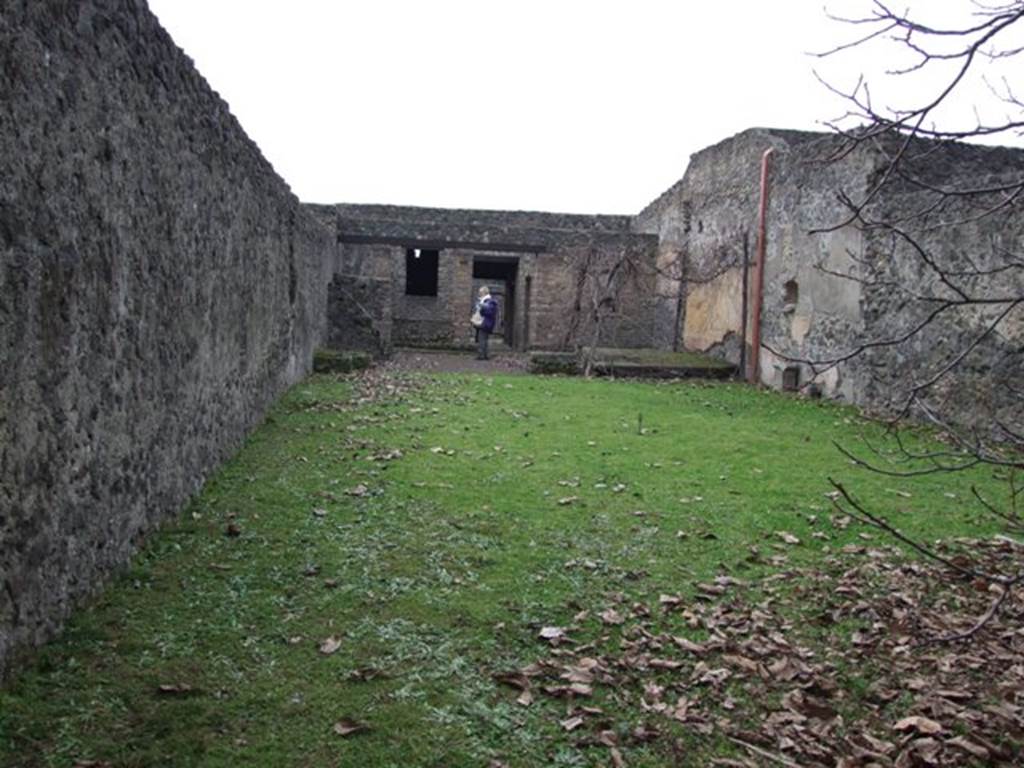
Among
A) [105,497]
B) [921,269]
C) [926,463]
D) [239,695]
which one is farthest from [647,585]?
[921,269]

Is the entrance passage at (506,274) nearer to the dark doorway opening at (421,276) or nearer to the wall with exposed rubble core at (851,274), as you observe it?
the dark doorway opening at (421,276)

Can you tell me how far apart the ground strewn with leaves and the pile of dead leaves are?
0.01m

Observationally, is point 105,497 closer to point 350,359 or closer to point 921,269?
point 921,269

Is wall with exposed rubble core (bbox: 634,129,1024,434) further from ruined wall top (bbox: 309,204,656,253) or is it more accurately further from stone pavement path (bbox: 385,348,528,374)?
stone pavement path (bbox: 385,348,528,374)

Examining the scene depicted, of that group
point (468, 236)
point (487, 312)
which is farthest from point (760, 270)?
point (468, 236)

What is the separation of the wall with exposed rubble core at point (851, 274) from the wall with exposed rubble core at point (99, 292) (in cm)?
439

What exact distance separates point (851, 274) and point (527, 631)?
8.81 m

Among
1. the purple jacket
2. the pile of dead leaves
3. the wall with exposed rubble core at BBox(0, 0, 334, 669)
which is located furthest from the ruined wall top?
the pile of dead leaves

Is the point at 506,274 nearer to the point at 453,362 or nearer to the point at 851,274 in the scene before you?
the point at 453,362

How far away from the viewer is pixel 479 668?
331 centimetres

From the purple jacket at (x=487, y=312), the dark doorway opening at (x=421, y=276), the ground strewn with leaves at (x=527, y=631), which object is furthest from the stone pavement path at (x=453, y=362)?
the ground strewn with leaves at (x=527, y=631)

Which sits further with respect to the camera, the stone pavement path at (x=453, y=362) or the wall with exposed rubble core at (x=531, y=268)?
the wall with exposed rubble core at (x=531, y=268)

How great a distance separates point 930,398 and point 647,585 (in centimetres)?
630

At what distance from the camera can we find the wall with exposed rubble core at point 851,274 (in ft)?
27.5
